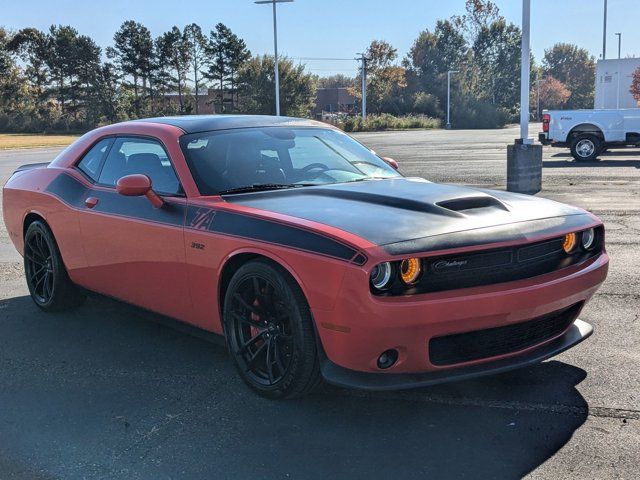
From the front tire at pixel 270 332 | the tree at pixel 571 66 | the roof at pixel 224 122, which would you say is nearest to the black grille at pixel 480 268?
the front tire at pixel 270 332

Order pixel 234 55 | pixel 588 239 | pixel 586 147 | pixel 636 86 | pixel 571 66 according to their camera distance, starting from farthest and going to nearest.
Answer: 1. pixel 571 66
2. pixel 234 55
3. pixel 636 86
4. pixel 586 147
5. pixel 588 239

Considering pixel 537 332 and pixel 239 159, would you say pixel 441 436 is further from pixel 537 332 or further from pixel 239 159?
pixel 239 159

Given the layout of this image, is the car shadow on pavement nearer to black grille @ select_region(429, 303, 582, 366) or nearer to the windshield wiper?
black grille @ select_region(429, 303, 582, 366)

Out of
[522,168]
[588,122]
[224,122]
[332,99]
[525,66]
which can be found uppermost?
[332,99]

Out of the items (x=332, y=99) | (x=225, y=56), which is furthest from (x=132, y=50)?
(x=332, y=99)

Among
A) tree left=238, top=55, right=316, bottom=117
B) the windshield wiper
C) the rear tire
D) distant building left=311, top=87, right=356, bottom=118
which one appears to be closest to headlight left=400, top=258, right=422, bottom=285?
the windshield wiper

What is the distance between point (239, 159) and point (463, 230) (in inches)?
66.2

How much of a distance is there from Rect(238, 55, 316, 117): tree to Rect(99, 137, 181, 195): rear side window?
179 feet

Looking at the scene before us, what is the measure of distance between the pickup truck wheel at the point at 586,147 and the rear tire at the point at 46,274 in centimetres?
1617

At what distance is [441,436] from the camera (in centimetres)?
321

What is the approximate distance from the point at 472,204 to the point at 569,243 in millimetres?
565

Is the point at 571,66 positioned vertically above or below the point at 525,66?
above

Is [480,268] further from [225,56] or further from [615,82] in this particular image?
[225,56]

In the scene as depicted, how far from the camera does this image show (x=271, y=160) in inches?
176
